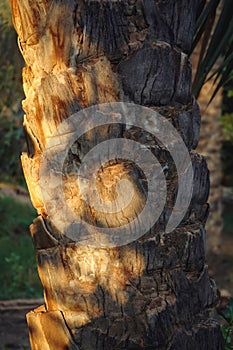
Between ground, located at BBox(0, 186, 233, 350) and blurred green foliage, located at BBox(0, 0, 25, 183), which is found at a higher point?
blurred green foliage, located at BBox(0, 0, 25, 183)

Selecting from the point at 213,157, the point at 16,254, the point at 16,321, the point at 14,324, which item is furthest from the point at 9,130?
the point at 14,324

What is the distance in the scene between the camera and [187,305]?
11.5 ft

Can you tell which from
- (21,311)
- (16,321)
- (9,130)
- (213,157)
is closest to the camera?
(16,321)

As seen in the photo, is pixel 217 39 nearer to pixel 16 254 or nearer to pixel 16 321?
pixel 16 321

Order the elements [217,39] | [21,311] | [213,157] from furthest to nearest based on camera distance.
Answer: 1. [213,157]
2. [21,311]
3. [217,39]

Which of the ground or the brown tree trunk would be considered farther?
the brown tree trunk

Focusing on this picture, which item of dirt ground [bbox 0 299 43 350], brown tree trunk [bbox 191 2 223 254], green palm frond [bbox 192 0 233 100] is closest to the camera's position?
green palm frond [bbox 192 0 233 100]

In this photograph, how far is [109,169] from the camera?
11.1 feet

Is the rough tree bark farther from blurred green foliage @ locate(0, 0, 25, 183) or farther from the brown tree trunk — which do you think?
blurred green foliage @ locate(0, 0, 25, 183)

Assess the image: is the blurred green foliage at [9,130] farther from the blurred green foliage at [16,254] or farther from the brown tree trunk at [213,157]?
the brown tree trunk at [213,157]

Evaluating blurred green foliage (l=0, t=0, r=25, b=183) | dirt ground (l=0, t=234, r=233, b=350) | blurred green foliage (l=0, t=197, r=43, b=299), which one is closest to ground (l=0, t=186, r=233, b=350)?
dirt ground (l=0, t=234, r=233, b=350)

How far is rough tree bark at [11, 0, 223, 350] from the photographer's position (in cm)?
337

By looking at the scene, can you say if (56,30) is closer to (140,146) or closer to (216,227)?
(140,146)

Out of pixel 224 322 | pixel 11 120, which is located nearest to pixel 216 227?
pixel 224 322
